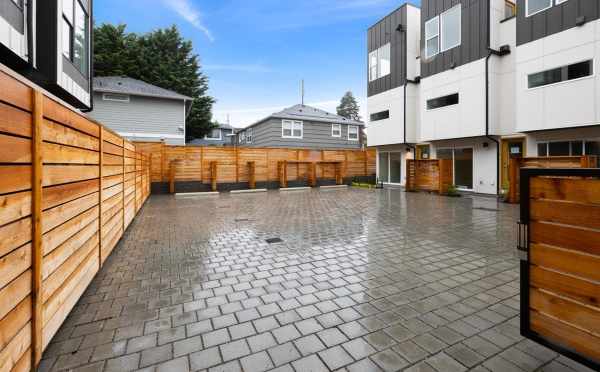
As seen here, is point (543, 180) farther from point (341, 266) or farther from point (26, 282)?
point (26, 282)

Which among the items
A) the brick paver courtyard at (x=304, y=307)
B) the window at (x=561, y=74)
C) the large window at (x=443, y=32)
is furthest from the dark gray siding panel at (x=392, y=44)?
the brick paver courtyard at (x=304, y=307)

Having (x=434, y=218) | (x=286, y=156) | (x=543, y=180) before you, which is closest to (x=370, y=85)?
(x=286, y=156)

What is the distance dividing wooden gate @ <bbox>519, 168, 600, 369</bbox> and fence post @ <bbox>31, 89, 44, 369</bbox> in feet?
10.8

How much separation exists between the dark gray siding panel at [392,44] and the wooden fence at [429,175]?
15.6 feet

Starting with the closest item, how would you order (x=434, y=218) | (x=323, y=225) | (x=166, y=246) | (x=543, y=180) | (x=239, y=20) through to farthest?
(x=543, y=180)
(x=166, y=246)
(x=323, y=225)
(x=434, y=218)
(x=239, y=20)

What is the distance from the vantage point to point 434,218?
25.3ft

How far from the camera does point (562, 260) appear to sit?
1932mm

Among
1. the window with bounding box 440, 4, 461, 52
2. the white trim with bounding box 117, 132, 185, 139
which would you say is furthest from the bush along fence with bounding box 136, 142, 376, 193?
the window with bounding box 440, 4, 461, 52

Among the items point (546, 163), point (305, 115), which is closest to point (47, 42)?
point (546, 163)

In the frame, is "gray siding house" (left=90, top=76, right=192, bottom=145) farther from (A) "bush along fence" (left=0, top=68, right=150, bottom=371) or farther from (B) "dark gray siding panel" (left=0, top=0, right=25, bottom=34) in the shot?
(A) "bush along fence" (left=0, top=68, right=150, bottom=371)

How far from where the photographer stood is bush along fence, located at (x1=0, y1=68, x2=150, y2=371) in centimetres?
163

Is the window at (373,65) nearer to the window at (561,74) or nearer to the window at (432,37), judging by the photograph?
the window at (432,37)

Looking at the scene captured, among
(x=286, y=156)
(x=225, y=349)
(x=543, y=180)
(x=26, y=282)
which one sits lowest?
(x=225, y=349)

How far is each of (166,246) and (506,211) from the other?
9009 millimetres
